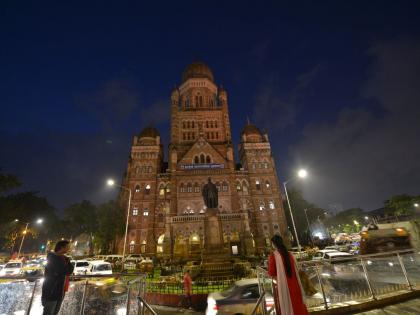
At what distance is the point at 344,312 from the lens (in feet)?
18.2

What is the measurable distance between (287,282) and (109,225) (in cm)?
4023

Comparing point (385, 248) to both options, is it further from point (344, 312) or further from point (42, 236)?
point (42, 236)

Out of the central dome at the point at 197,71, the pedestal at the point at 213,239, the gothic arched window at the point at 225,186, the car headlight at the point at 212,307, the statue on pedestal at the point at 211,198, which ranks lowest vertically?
the car headlight at the point at 212,307

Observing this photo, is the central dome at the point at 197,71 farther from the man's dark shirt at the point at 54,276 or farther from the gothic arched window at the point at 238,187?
the man's dark shirt at the point at 54,276

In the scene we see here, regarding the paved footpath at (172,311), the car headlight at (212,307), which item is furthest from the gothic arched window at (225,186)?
the car headlight at (212,307)

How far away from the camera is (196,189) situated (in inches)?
1597

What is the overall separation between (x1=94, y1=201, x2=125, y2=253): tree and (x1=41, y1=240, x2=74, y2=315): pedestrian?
37.0 metres

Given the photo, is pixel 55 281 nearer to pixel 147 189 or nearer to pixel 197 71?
pixel 147 189

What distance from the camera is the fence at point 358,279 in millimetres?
5887

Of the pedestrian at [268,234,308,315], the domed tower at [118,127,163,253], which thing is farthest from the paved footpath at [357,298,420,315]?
the domed tower at [118,127,163,253]

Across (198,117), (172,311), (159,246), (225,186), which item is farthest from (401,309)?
(198,117)

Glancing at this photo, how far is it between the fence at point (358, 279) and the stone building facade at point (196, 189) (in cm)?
2512

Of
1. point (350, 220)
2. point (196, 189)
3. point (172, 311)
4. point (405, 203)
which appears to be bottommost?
point (172, 311)

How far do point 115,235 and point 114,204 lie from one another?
697 centimetres
